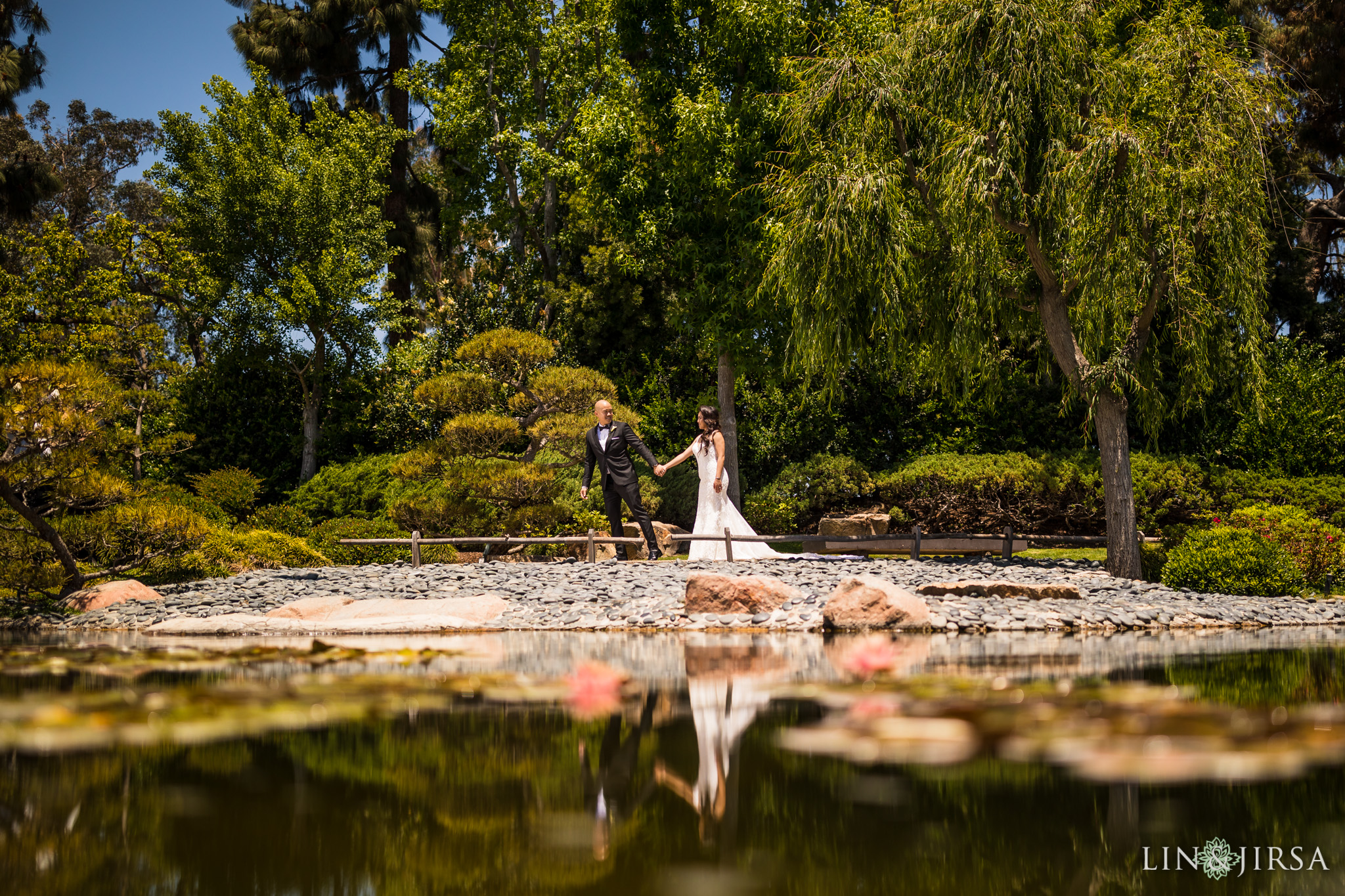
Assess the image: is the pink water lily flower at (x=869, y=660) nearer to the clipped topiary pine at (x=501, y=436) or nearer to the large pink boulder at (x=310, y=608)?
the large pink boulder at (x=310, y=608)

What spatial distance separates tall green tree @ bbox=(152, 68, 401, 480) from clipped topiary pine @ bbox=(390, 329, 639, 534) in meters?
5.24

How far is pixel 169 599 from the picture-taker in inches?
346

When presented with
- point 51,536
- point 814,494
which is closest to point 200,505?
point 51,536

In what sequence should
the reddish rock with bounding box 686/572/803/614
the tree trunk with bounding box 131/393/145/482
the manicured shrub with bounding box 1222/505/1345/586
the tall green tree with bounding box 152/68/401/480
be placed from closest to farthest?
the reddish rock with bounding box 686/572/803/614, the manicured shrub with bounding box 1222/505/1345/586, the tree trunk with bounding box 131/393/145/482, the tall green tree with bounding box 152/68/401/480

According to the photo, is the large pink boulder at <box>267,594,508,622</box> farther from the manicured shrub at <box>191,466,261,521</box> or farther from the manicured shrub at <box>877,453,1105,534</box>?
the manicured shrub at <box>877,453,1105,534</box>

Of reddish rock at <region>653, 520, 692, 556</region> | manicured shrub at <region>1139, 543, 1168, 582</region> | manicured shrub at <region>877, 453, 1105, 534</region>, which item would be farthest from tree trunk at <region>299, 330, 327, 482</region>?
manicured shrub at <region>1139, 543, 1168, 582</region>

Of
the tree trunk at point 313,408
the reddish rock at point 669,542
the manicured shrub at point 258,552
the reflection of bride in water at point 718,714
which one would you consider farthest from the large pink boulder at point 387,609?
the tree trunk at point 313,408

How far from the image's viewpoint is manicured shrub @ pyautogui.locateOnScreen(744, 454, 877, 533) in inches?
578

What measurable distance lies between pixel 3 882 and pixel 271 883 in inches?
23.9

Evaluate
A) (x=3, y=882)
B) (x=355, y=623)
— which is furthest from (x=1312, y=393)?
(x=3, y=882)

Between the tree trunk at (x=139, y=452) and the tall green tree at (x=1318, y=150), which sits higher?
the tall green tree at (x=1318, y=150)

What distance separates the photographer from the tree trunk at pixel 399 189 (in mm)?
21297

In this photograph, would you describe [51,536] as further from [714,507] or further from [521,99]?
[521,99]

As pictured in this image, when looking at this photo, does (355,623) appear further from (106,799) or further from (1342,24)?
(1342,24)
